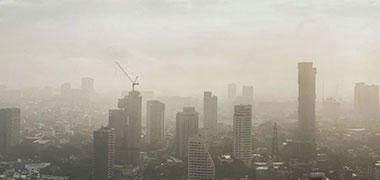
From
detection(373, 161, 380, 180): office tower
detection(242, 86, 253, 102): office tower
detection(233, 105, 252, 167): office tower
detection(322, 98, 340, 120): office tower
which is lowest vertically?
detection(373, 161, 380, 180): office tower

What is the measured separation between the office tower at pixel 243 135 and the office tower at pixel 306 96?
2634 mm

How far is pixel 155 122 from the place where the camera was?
16703mm

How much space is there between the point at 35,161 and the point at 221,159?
520cm

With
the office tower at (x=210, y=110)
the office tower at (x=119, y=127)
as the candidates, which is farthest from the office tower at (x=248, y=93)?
the office tower at (x=119, y=127)

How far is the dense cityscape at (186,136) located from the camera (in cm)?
1146

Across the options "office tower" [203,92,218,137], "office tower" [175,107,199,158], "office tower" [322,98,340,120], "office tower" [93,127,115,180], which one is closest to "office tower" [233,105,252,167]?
"office tower" [175,107,199,158]

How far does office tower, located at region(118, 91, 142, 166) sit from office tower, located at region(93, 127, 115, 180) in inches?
34.6

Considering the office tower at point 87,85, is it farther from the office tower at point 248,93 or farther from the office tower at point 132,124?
the office tower at point 248,93

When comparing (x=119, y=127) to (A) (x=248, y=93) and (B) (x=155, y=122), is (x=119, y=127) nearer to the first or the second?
(B) (x=155, y=122)

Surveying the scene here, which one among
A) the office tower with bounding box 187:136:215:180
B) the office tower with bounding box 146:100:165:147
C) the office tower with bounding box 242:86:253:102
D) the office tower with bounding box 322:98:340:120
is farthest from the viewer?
the office tower with bounding box 322:98:340:120

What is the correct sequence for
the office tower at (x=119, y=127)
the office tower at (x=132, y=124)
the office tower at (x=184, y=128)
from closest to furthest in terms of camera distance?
the office tower at (x=119, y=127) < the office tower at (x=132, y=124) < the office tower at (x=184, y=128)

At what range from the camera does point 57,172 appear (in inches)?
478

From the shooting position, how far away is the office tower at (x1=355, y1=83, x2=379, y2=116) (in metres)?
19.4

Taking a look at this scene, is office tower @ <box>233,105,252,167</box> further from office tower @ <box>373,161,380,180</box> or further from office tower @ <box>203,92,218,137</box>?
office tower @ <box>203,92,218,137</box>
